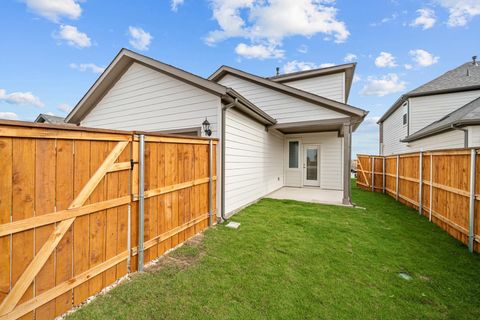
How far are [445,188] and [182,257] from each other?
19.3ft

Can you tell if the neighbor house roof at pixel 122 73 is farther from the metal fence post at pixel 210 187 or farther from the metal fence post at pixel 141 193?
the metal fence post at pixel 141 193

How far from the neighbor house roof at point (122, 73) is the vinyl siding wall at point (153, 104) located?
17cm

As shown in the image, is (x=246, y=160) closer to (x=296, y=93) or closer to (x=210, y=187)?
(x=210, y=187)

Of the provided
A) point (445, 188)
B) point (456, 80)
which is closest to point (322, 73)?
point (445, 188)

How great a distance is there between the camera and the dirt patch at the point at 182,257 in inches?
123

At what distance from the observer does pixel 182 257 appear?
3.38 m

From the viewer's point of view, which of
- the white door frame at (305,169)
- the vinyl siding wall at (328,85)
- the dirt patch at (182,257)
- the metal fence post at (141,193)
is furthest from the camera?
the white door frame at (305,169)

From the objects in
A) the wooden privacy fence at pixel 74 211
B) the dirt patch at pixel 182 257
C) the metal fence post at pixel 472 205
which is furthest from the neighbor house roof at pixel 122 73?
the metal fence post at pixel 472 205

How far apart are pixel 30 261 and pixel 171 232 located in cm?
189

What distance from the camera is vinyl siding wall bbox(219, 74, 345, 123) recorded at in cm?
745

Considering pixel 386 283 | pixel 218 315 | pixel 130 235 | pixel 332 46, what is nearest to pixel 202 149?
pixel 130 235

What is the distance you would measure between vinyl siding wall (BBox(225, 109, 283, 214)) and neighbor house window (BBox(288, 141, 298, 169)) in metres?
1.86

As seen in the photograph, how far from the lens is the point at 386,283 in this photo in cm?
277

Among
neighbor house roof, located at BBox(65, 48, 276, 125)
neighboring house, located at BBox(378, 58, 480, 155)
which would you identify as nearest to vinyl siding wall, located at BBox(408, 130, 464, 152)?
neighboring house, located at BBox(378, 58, 480, 155)
